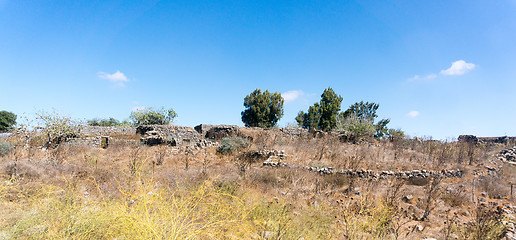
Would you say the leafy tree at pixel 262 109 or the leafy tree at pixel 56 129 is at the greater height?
the leafy tree at pixel 262 109

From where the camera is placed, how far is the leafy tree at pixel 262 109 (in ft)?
127

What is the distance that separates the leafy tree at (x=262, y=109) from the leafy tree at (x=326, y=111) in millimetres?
6227

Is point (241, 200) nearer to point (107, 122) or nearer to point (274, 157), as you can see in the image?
point (274, 157)

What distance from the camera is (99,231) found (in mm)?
3631

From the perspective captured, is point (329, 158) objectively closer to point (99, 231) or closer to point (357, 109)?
point (99, 231)

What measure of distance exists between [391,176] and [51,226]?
36.4 feet

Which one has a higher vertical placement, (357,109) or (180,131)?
(357,109)

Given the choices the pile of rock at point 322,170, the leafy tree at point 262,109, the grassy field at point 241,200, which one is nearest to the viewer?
the grassy field at point 241,200

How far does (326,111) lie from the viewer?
35.2m

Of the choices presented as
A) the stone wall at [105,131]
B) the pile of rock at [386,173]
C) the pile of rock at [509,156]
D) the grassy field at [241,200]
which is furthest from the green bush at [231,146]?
the pile of rock at [509,156]

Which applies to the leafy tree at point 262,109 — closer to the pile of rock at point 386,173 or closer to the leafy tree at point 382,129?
the leafy tree at point 382,129

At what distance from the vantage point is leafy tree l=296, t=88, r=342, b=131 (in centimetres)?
3512

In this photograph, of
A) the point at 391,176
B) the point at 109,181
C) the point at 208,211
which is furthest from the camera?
the point at 391,176

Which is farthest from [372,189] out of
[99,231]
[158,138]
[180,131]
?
[180,131]
